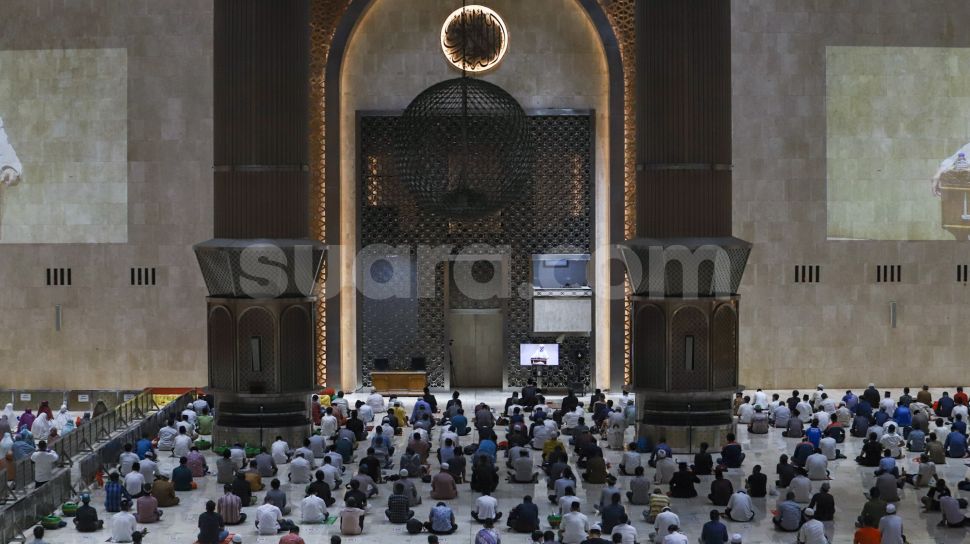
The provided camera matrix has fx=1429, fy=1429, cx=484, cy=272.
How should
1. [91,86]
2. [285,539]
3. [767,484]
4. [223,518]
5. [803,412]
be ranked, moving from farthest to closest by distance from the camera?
[91,86]
[803,412]
[767,484]
[223,518]
[285,539]

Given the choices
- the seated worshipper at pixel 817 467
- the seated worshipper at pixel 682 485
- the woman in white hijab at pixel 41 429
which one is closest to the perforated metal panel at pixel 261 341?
the woman in white hijab at pixel 41 429

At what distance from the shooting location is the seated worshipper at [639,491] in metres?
22.0

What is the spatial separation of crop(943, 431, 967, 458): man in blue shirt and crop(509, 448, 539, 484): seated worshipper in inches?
306

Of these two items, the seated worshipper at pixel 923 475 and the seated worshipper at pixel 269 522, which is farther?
the seated worshipper at pixel 923 475

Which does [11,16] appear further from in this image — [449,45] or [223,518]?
[223,518]

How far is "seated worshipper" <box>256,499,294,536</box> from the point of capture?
66.5 ft

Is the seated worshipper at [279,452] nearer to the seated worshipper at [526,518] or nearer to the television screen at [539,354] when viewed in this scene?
the seated worshipper at [526,518]

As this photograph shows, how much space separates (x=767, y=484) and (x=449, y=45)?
15373 mm

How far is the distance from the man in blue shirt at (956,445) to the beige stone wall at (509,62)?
11.4m

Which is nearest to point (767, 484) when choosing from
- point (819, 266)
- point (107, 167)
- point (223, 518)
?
point (223, 518)

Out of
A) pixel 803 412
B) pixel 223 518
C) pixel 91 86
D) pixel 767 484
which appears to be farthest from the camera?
pixel 91 86

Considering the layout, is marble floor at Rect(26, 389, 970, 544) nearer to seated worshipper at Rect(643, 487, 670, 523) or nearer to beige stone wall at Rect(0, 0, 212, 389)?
seated worshipper at Rect(643, 487, 670, 523)

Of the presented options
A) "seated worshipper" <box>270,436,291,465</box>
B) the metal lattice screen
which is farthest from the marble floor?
the metal lattice screen

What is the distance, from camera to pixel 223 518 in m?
20.7
